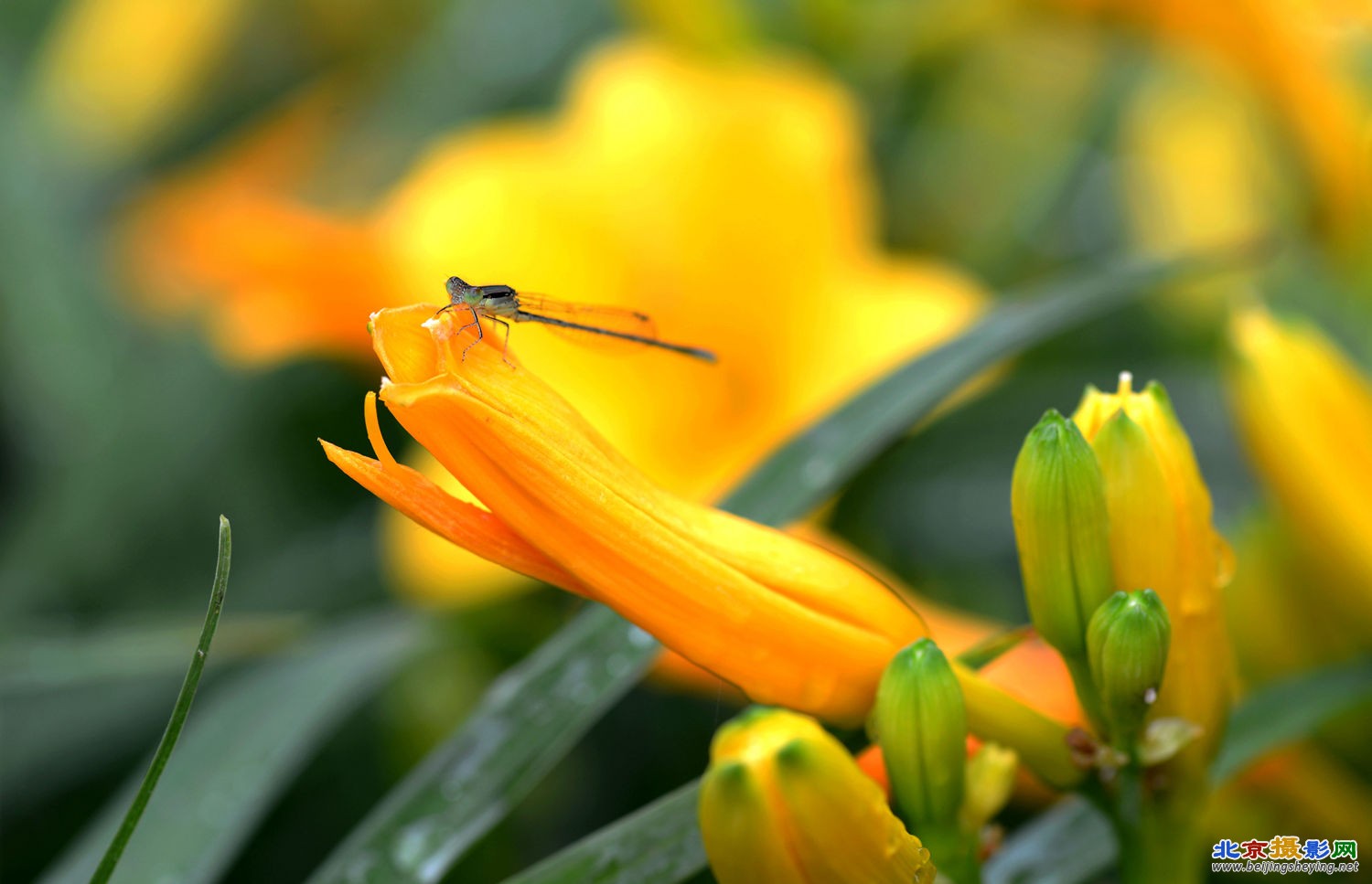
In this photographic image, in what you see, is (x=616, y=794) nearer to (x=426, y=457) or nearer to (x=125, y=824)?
(x=426, y=457)

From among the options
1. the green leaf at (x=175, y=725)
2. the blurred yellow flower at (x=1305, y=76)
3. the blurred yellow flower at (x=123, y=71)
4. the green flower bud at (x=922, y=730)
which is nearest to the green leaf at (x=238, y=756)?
the green leaf at (x=175, y=725)

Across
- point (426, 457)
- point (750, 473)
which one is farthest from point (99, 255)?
point (750, 473)

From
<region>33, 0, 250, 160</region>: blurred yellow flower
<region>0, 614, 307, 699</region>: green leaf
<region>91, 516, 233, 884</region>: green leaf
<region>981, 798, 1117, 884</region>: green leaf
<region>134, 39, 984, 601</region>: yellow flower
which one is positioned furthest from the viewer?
<region>33, 0, 250, 160</region>: blurred yellow flower

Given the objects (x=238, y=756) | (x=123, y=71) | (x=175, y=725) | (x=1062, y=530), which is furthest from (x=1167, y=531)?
(x=123, y=71)

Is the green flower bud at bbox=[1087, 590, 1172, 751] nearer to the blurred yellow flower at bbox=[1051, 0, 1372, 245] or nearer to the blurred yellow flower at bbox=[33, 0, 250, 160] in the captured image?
the blurred yellow flower at bbox=[1051, 0, 1372, 245]

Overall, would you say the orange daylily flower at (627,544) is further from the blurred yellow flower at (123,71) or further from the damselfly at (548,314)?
the blurred yellow flower at (123,71)

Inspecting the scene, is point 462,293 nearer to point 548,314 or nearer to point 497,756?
point 548,314

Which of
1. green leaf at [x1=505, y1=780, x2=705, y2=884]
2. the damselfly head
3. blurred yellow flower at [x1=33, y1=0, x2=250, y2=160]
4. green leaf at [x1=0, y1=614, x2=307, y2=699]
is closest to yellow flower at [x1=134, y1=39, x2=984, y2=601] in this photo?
green leaf at [x1=0, y1=614, x2=307, y2=699]
